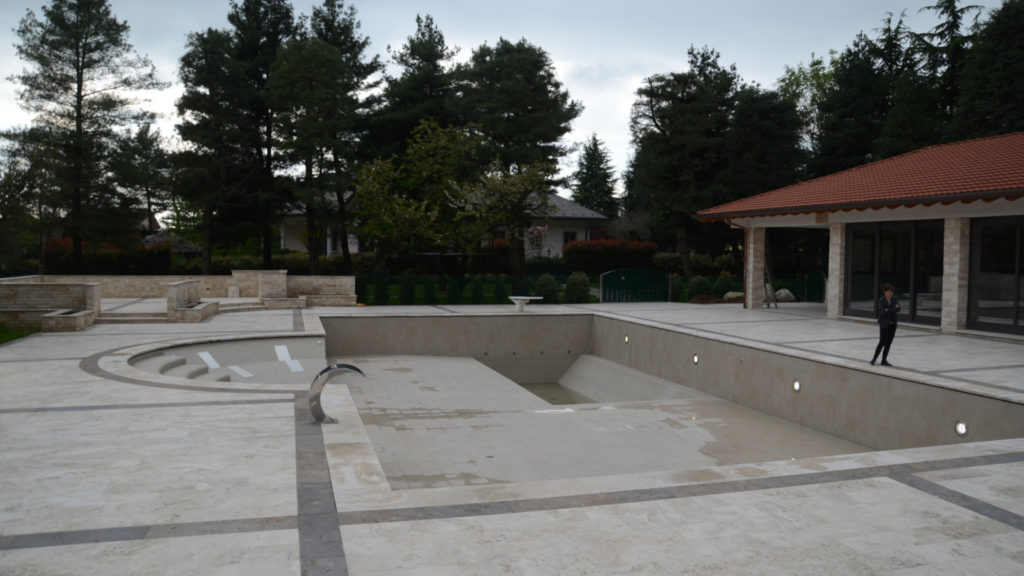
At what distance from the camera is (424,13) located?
3306cm

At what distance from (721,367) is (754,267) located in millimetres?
9519

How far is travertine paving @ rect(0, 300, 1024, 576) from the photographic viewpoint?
4.43 meters

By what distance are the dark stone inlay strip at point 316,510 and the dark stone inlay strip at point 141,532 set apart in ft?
0.61

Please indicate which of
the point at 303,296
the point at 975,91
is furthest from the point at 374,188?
the point at 975,91

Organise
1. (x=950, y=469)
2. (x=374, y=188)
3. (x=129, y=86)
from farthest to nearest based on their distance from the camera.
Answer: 1. (x=129, y=86)
2. (x=374, y=188)
3. (x=950, y=469)

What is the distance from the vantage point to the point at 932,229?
16.5m

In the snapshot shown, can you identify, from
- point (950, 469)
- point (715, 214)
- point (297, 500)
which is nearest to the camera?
point (297, 500)

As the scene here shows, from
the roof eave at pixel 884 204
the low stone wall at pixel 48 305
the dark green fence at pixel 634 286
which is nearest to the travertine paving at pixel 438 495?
the roof eave at pixel 884 204

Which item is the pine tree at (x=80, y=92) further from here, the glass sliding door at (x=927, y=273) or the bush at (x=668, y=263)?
the glass sliding door at (x=927, y=273)

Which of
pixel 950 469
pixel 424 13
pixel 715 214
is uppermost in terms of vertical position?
pixel 424 13

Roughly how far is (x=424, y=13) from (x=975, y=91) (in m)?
24.5

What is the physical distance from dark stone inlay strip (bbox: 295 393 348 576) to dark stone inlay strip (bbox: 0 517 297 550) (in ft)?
0.61

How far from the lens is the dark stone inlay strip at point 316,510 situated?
4320 mm

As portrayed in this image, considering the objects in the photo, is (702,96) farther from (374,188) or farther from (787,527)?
(787,527)
